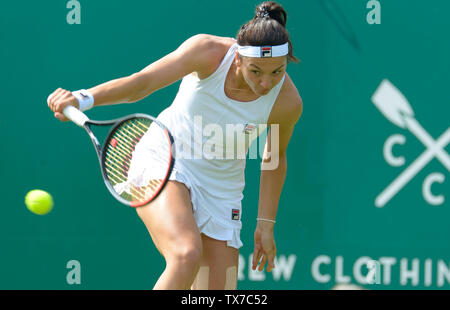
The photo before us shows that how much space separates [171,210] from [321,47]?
4.89ft

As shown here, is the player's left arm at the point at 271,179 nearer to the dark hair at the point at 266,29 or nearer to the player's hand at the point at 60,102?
the dark hair at the point at 266,29

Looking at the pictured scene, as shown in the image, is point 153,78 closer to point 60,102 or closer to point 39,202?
Answer: point 60,102

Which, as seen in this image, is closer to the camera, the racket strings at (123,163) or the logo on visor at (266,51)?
the racket strings at (123,163)

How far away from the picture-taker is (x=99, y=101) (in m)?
2.82

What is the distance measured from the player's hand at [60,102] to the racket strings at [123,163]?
0.18 metres

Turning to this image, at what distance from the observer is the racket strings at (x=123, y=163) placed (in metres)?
2.84

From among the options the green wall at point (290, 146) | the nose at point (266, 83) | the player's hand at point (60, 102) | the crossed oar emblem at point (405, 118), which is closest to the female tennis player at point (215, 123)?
the nose at point (266, 83)

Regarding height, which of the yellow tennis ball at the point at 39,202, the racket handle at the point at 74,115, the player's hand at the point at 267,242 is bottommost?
the player's hand at the point at 267,242

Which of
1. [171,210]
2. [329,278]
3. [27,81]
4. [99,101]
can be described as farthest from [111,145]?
[329,278]

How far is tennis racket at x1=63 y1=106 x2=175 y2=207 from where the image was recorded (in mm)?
2705

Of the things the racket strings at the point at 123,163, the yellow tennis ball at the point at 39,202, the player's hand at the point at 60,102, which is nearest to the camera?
the player's hand at the point at 60,102

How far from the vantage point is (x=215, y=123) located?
325 centimetres

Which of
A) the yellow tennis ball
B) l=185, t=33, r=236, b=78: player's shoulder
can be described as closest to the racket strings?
l=185, t=33, r=236, b=78: player's shoulder

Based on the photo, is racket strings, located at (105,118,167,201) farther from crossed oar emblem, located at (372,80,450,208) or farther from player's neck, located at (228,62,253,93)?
crossed oar emblem, located at (372,80,450,208)
